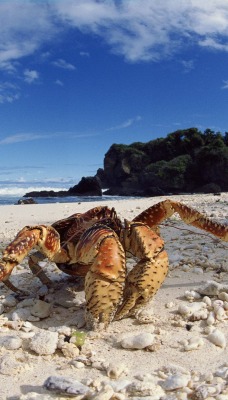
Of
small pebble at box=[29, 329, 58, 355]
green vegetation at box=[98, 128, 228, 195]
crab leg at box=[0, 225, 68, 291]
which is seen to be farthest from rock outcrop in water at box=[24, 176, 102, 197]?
small pebble at box=[29, 329, 58, 355]

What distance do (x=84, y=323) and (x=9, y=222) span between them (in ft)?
25.6

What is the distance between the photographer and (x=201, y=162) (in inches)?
2377

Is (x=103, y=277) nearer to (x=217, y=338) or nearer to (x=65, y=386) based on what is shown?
(x=65, y=386)

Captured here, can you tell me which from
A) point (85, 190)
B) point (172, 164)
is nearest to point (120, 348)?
point (85, 190)

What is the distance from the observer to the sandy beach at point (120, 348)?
2.64 metres

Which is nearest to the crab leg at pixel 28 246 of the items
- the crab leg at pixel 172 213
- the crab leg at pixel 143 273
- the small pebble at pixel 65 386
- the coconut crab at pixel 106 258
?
the coconut crab at pixel 106 258

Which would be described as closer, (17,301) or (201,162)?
(17,301)

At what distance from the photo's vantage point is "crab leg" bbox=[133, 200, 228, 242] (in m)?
4.27

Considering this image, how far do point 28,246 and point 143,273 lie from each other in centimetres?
99

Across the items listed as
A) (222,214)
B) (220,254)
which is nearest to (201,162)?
(222,214)

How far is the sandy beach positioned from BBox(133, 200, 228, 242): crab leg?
0.63m

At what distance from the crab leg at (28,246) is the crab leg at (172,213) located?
947mm

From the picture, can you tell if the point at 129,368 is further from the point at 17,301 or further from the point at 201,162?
the point at 201,162

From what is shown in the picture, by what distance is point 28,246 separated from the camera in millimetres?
3549
